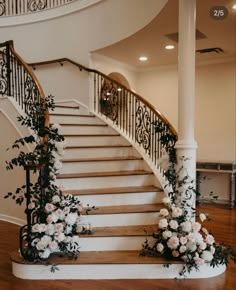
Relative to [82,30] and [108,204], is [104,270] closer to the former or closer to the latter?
[108,204]

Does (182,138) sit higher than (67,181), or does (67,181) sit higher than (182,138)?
(182,138)

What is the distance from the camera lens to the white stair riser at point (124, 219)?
3739 mm

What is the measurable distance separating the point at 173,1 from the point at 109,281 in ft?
10.7

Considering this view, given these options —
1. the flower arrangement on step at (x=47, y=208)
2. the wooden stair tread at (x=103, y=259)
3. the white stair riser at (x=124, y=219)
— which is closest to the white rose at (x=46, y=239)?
the flower arrangement on step at (x=47, y=208)

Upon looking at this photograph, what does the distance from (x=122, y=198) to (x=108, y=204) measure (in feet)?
0.64

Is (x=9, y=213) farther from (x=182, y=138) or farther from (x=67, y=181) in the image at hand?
(x=182, y=138)

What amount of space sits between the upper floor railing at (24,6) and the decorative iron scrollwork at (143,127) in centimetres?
312

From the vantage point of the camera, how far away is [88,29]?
6129mm

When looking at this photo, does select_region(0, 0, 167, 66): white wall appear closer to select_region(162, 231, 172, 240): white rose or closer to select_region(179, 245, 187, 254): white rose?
select_region(162, 231, 172, 240): white rose

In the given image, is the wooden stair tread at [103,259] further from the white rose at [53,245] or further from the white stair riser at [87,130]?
the white stair riser at [87,130]

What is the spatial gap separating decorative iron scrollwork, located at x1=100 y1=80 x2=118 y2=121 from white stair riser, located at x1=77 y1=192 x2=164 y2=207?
7.61ft

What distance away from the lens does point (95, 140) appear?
532cm

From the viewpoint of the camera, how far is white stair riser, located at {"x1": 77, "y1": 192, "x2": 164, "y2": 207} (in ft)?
13.0

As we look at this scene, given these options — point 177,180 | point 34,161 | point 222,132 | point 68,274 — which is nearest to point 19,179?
point 34,161
